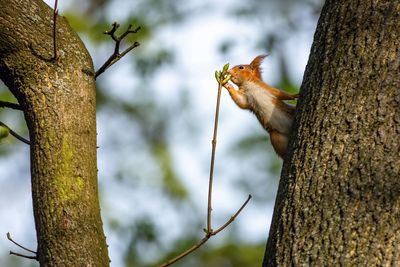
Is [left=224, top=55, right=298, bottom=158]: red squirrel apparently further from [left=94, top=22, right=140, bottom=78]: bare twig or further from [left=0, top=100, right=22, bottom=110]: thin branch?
[left=0, top=100, right=22, bottom=110]: thin branch

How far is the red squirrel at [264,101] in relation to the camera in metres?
3.96

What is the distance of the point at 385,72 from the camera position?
2270mm

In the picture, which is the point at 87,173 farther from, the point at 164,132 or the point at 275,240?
the point at 164,132

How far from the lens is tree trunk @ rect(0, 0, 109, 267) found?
7.50ft

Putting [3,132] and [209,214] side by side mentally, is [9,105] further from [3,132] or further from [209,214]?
[209,214]

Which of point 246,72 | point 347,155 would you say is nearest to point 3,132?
point 347,155

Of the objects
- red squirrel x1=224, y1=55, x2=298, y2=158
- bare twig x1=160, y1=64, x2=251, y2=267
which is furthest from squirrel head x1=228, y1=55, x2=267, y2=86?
bare twig x1=160, y1=64, x2=251, y2=267

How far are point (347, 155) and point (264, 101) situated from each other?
2105mm

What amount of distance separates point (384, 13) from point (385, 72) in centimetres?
23

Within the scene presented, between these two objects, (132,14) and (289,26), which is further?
(132,14)

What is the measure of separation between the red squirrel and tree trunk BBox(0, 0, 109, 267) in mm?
1610

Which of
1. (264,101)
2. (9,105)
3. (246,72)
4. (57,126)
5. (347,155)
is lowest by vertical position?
(347,155)

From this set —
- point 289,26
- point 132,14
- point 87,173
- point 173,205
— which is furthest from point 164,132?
point 87,173

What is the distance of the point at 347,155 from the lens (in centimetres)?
220
